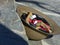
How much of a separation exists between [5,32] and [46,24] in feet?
2.42

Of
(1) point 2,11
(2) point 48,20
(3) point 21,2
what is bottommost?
(3) point 21,2

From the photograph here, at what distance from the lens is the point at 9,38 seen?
277cm

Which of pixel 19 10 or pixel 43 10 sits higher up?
pixel 19 10

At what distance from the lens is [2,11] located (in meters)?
Result: 3.19

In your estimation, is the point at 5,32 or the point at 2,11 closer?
the point at 5,32

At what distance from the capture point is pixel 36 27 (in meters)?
3.27

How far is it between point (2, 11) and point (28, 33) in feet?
1.45

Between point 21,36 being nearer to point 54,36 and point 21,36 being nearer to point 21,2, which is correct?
point 54,36

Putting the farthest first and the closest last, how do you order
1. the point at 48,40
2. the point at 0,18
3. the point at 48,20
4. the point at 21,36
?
the point at 48,20
the point at 48,40
the point at 0,18
the point at 21,36

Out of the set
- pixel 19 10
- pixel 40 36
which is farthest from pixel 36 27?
pixel 19 10

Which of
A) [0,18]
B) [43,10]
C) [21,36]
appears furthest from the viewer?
[43,10]

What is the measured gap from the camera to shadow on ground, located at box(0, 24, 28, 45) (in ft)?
8.88

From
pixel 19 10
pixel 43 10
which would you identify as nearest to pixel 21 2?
pixel 43 10

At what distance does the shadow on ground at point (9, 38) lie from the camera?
8.88 feet
